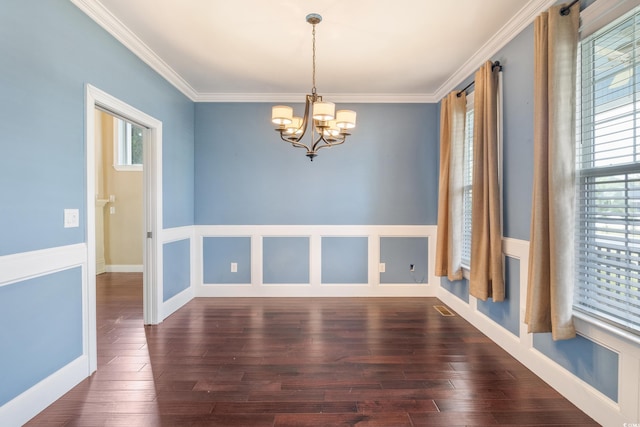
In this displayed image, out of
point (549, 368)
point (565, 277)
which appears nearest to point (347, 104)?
point (565, 277)

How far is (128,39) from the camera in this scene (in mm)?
2637

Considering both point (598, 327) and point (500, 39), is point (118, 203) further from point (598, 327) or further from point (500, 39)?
point (598, 327)

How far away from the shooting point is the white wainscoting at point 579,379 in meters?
1.58

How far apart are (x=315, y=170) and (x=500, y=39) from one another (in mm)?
2372

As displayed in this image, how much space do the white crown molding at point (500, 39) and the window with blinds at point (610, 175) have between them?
1.83ft

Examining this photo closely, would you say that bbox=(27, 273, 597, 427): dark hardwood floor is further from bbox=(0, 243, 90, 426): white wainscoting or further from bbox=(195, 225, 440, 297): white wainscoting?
bbox=(195, 225, 440, 297): white wainscoting

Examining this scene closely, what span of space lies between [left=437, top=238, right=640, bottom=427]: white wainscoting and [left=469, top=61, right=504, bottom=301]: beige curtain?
0.15 meters

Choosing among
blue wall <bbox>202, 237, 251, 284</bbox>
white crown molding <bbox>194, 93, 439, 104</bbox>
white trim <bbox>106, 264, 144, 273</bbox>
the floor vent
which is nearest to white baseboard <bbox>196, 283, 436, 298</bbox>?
blue wall <bbox>202, 237, 251, 284</bbox>

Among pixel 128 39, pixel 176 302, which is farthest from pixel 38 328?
pixel 128 39

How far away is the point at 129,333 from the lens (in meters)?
2.97

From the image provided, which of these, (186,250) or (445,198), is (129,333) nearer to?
(186,250)

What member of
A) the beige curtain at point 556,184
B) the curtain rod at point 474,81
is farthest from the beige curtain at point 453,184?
the beige curtain at point 556,184

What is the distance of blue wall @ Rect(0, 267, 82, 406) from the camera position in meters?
1.68

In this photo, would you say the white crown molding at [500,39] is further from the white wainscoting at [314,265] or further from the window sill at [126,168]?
the window sill at [126,168]
